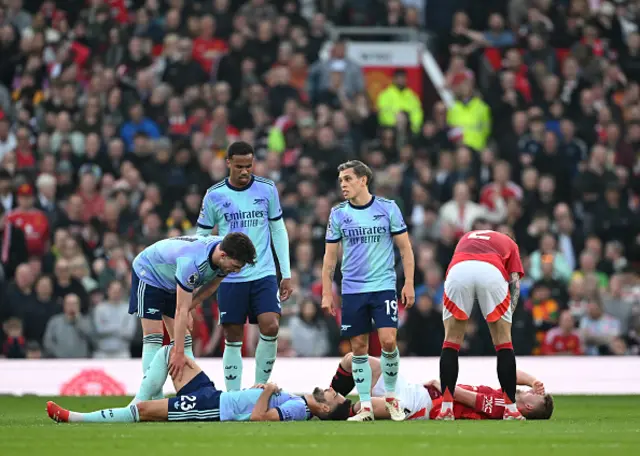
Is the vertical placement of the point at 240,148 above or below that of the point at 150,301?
above

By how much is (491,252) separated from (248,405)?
2.71 metres

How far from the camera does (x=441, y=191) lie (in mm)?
22297

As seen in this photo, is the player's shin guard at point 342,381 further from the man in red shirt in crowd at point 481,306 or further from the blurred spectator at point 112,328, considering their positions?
the blurred spectator at point 112,328

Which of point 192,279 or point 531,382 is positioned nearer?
point 192,279

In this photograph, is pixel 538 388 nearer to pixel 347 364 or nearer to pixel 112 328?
pixel 347 364

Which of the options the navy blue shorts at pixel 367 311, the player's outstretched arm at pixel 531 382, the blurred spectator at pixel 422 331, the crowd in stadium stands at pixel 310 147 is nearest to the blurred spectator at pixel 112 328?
the crowd in stadium stands at pixel 310 147

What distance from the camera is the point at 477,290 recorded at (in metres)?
12.9

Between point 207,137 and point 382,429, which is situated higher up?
point 207,137

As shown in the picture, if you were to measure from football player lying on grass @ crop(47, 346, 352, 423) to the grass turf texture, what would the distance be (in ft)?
0.79

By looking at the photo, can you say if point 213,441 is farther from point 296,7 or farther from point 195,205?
point 296,7

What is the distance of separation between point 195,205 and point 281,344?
2961 millimetres

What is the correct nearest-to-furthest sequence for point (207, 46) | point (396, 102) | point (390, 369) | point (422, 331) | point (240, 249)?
point (240, 249) < point (390, 369) < point (422, 331) < point (396, 102) < point (207, 46)

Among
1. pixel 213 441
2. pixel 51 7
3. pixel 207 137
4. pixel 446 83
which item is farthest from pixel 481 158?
pixel 213 441

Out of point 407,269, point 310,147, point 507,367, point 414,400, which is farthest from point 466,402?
point 310,147
